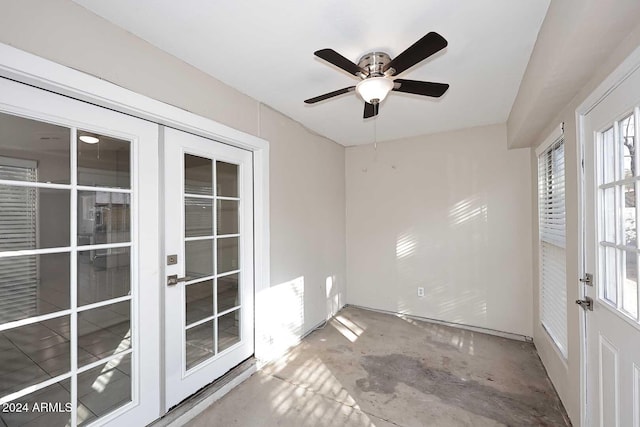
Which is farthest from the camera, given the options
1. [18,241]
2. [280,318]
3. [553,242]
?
[280,318]

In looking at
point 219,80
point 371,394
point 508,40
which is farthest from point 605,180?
point 219,80

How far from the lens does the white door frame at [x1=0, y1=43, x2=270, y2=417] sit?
4.04ft

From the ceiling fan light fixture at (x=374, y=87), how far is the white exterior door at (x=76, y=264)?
1.41 metres

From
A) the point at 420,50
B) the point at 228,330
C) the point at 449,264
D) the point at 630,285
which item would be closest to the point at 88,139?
the point at 228,330

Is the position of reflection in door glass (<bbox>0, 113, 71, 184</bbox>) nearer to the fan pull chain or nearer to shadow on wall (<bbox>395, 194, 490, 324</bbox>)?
the fan pull chain

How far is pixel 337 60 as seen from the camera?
1.41 meters

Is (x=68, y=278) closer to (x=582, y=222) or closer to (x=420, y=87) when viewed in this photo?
(x=420, y=87)

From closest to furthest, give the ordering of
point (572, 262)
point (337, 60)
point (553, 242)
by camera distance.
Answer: point (337, 60)
point (572, 262)
point (553, 242)

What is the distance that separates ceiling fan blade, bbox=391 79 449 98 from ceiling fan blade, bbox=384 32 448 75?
12 cm

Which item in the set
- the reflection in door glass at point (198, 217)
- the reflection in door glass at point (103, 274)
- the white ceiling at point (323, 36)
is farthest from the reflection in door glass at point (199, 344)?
the white ceiling at point (323, 36)

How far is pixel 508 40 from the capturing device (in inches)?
65.1

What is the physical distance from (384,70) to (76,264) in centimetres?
207

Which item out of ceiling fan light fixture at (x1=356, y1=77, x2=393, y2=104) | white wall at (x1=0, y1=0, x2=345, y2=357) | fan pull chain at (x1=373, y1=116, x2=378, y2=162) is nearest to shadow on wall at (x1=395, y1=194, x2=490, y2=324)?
white wall at (x1=0, y1=0, x2=345, y2=357)

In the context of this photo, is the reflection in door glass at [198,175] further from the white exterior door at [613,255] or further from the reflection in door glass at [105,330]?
the white exterior door at [613,255]
